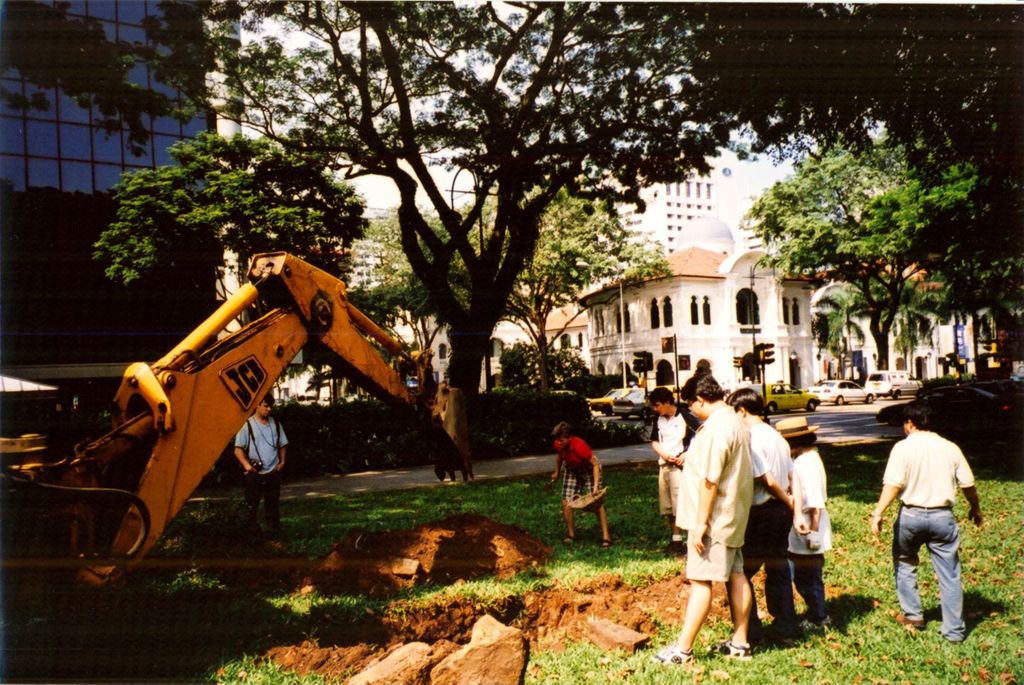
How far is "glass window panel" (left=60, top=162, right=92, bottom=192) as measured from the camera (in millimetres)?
14953

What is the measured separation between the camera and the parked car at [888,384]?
38.8m

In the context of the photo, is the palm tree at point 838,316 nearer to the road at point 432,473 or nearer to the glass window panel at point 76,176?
the road at point 432,473

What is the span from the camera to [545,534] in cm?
820

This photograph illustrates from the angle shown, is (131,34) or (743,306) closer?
(131,34)

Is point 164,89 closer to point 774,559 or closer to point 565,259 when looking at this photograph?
point 774,559

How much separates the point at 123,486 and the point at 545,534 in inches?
208

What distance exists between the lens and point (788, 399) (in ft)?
113

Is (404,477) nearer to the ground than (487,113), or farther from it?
nearer to the ground

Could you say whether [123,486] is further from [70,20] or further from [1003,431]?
[1003,431]

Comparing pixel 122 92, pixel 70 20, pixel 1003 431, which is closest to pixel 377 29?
pixel 122 92

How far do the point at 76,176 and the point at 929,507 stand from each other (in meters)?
17.7

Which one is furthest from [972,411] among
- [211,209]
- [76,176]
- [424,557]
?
[76,176]

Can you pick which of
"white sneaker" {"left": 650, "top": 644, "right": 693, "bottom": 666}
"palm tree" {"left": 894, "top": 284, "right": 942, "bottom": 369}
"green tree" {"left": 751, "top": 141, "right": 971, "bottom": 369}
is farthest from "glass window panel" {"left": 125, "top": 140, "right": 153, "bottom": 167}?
"palm tree" {"left": 894, "top": 284, "right": 942, "bottom": 369}

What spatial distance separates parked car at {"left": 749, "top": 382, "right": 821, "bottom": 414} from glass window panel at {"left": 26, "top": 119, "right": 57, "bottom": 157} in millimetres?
30360
